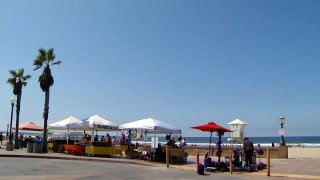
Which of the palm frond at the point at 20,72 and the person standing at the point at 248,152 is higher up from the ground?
the palm frond at the point at 20,72

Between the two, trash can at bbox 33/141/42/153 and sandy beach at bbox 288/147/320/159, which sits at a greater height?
trash can at bbox 33/141/42/153

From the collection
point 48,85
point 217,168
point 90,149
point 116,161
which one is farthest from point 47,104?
point 217,168

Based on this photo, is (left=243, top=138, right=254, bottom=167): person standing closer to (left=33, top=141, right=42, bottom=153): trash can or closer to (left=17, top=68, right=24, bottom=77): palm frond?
(left=33, top=141, right=42, bottom=153): trash can

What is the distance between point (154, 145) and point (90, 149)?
456cm

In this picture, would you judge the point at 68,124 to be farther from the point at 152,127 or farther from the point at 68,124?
the point at 152,127

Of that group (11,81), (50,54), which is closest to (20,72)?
(11,81)

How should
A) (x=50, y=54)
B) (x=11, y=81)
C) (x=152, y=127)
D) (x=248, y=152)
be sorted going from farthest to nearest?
(x=11, y=81), (x=50, y=54), (x=152, y=127), (x=248, y=152)

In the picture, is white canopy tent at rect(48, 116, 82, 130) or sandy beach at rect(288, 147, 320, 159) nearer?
white canopy tent at rect(48, 116, 82, 130)

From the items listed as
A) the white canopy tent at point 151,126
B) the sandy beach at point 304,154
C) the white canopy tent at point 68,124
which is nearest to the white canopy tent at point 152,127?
the white canopy tent at point 151,126

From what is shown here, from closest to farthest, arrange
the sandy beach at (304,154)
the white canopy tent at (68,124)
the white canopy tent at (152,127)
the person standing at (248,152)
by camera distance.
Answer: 1. the person standing at (248,152)
2. the white canopy tent at (152,127)
3. the white canopy tent at (68,124)
4. the sandy beach at (304,154)

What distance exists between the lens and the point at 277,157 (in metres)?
32.0

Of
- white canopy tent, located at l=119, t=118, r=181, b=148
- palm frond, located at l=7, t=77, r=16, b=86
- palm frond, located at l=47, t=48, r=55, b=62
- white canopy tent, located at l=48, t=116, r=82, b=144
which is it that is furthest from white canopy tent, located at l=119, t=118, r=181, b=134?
palm frond, located at l=7, t=77, r=16, b=86

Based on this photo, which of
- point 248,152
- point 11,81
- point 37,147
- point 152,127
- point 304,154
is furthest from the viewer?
point 304,154

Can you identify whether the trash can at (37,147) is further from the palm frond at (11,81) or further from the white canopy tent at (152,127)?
the palm frond at (11,81)
